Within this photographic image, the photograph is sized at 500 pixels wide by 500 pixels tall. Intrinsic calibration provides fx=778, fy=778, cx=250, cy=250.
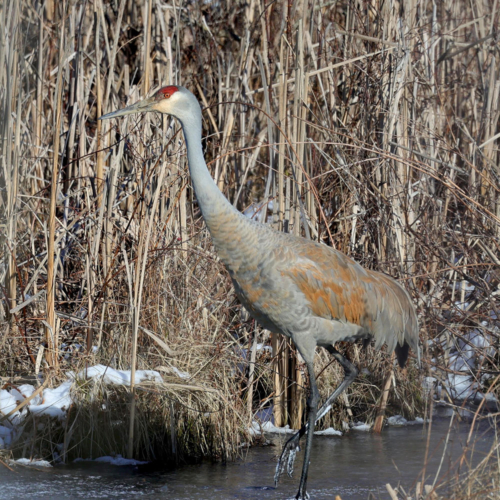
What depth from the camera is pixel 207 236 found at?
202 inches

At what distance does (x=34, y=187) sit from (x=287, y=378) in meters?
2.20

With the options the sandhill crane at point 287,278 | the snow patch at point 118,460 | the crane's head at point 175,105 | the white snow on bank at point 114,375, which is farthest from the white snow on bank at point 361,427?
the crane's head at point 175,105

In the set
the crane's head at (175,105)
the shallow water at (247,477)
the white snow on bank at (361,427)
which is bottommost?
the shallow water at (247,477)

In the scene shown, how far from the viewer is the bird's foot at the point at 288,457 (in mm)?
3955

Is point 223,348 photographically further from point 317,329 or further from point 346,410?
point 346,410

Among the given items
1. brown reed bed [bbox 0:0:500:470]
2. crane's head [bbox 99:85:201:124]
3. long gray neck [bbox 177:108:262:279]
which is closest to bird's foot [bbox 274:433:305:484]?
brown reed bed [bbox 0:0:500:470]

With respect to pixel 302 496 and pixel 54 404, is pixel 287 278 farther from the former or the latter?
pixel 54 404

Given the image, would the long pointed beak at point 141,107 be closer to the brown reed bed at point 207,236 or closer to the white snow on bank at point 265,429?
the brown reed bed at point 207,236

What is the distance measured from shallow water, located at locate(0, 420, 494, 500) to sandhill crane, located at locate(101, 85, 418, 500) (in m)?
0.17

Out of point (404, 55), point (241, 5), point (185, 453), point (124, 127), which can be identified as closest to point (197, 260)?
point (124, 127)

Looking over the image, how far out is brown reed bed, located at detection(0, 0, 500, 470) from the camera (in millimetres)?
4348

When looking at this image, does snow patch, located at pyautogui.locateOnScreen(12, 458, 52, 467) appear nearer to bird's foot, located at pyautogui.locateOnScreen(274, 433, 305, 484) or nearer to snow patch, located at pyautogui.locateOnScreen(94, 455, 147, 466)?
snow patch, located at pyautogui.locateOnScreen(94, 455, 147, 466)

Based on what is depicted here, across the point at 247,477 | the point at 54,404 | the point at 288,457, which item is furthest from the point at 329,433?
the point at 54,404

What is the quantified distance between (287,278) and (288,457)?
93 centimetres
